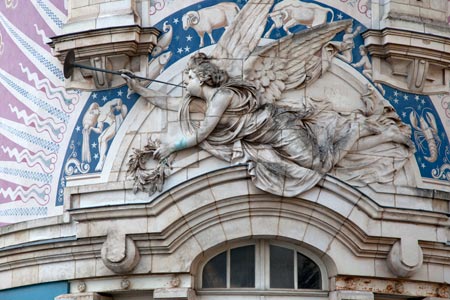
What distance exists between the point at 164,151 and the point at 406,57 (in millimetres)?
3649

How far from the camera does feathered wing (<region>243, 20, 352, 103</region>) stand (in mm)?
22156

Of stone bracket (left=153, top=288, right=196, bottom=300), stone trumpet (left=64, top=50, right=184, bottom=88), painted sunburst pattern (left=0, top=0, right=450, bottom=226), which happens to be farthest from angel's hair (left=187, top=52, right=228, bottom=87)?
stone bracket (left=153, top=288, right=196, bottom=300)

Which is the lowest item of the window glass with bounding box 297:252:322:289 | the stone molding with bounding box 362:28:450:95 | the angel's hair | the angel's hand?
the window glass with bounding box 297:252:322:289

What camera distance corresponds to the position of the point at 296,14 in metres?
22.6

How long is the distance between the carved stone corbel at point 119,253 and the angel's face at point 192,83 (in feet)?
6.99

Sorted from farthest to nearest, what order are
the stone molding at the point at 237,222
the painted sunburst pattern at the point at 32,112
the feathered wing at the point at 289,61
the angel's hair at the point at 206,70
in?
the painted sunburst pattern at the point at 32,112
the feathered wing at the point at 289,61
the angel's hair at the point at 206,70
the stone molding at the point at 237,222

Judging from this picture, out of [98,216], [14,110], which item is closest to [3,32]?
[14,110]

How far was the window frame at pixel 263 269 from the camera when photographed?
21.9 metres

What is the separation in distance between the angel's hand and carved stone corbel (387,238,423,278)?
3.24 metres

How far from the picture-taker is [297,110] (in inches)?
870

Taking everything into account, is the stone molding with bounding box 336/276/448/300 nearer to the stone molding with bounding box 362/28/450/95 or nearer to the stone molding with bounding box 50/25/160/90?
the stone molding with bounding box 362/28/450/95

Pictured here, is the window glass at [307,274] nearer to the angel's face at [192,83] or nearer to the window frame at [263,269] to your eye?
the window frame at [263,269]

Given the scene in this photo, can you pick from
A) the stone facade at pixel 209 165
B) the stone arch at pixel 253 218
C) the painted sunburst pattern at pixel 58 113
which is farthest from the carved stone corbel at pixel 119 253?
the painted sunburst pattern at pixel 58 113

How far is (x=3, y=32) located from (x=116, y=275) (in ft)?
14.7
